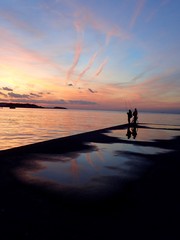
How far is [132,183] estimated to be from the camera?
9242 mm

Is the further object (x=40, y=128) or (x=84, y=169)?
(x=40, y=128)

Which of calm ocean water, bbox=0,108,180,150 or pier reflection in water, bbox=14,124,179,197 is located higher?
pier reflection in water, bbox=14,124,179,197

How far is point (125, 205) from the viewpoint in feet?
23.0

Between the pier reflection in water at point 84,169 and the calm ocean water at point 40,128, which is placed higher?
the pier reflection in water at point 84,169

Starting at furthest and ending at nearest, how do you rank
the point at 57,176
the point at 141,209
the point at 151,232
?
the point at 57,176 < the point at 141,209 < the point at 151,232

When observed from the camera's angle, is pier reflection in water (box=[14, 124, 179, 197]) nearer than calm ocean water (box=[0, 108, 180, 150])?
Yes

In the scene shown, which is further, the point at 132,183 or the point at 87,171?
the point at 87,171

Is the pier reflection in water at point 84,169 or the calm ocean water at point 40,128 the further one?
the calm ocean water at point 40,128

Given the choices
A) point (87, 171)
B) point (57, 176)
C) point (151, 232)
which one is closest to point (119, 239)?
point (151, 232)

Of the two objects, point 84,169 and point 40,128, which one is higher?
point 84,169

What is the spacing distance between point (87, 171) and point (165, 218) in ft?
17.4

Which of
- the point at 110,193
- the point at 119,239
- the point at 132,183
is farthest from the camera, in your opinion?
the point at 132,183

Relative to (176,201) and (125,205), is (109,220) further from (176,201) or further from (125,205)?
(176,201)

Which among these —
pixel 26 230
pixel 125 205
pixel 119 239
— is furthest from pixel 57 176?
pixel 119 239
